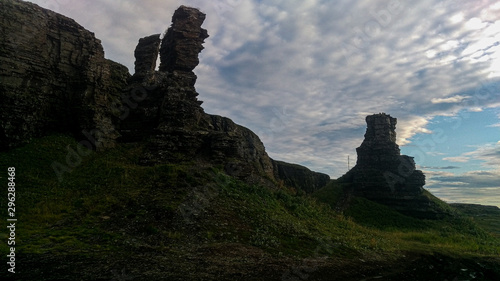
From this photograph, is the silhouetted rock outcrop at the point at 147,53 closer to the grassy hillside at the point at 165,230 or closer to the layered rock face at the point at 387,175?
the grassy hillside at the point at 165,230

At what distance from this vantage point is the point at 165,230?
1983cm

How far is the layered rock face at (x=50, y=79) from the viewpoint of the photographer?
29.0 meters

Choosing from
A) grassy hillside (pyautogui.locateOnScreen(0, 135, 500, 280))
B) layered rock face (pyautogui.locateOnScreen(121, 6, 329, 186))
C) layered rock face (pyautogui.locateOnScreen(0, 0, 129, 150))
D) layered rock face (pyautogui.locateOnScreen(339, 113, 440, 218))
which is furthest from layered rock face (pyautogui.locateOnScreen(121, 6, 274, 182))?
layered rock face (pyautogui.locateOnScreen(339, 113, 440, 218))

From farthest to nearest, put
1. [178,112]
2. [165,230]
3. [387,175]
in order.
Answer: [387,175] < [178,112] < [165,230]

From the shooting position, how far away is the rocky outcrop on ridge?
6731cm

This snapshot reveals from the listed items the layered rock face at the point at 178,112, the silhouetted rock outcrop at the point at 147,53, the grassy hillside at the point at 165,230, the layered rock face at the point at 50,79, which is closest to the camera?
the grassy hillside at the point at 165,230

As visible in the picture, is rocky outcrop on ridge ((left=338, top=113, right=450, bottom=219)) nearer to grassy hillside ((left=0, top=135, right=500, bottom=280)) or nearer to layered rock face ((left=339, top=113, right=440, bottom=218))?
layered rock face ((left=339, top=113, right=440, bottom=218))

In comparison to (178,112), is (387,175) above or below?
below

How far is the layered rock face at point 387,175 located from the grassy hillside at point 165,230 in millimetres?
36251

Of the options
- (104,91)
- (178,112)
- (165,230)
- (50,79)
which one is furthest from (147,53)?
(165,230)

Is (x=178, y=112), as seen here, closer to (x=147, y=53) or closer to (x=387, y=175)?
(x=147, y=53)

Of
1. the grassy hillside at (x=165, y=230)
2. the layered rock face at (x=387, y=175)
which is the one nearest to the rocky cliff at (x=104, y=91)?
the grassy hillside at (x=165, y=230)

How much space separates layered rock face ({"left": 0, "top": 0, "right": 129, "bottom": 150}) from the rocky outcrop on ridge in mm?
63497

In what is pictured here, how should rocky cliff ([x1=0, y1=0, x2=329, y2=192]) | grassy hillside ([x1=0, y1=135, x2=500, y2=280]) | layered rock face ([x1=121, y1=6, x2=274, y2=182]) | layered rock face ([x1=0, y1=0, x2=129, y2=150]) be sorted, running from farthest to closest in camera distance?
1. layered rock face ([x1=121, y1=6, x2=274, y2=182])
2. rocky cliff ([x1=0, y1=0, x2=329, y2=192])
3. layered rock face ([x1=0, y1=0, x2=129, y2=150])
4. grassy hillside ([x1=0, y1=135, x2=500, y2=280])
